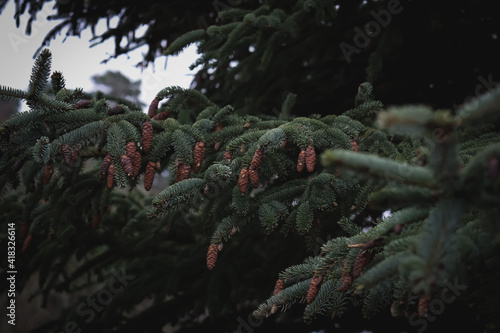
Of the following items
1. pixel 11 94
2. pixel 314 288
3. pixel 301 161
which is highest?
pixel 11 94

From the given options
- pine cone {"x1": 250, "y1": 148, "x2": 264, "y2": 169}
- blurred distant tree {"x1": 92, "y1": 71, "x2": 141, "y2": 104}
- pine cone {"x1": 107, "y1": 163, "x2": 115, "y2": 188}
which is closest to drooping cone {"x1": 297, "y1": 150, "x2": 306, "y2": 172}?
pine cone {"x1": 250, "y1": 148, "x2": 264, "y2": 169}

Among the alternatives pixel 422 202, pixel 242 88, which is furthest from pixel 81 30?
pixel 422 202

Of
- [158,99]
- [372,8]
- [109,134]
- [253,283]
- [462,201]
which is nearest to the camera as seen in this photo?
[462,201]

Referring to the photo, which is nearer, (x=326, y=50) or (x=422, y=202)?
(x=422, y=202)

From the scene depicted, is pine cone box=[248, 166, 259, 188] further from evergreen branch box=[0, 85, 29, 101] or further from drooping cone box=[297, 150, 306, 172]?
evergreen branch box=[0, 85, 29, 101]

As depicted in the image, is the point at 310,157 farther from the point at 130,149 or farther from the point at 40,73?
the point at 40,73

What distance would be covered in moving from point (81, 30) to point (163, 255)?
2351 millimetres

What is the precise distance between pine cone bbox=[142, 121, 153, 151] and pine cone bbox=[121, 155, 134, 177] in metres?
0.16

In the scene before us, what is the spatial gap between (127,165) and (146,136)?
0.80 feet

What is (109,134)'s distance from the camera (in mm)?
1718

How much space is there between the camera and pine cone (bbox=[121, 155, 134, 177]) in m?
1.56

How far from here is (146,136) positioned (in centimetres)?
177

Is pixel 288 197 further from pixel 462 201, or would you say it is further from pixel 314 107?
pixel 314 107

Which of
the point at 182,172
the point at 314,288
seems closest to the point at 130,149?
the point at 182,172
